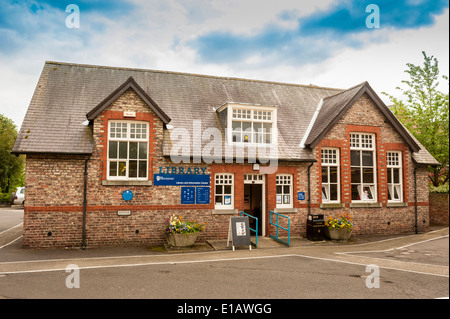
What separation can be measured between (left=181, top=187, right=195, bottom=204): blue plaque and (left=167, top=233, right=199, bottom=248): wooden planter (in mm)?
1571

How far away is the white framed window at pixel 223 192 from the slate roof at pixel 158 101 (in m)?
2.55

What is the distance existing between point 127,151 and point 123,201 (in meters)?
2.08

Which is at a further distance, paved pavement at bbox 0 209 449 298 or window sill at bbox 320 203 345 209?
window sill at bbox 320 203 345 209

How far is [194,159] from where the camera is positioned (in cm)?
1363

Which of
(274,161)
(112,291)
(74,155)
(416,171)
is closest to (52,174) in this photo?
(74,155)

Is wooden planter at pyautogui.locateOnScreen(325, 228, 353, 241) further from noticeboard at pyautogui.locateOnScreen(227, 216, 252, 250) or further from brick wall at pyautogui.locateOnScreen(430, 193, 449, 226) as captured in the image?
brick wall at pyautogui.locateOnScreen(430, 193, 449, 226)

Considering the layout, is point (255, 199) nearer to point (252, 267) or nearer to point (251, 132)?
point (251, 132)

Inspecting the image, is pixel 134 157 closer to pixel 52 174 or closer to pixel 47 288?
pixel 52 174

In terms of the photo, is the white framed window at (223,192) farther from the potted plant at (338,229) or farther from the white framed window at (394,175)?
the white framed window at (394,175)

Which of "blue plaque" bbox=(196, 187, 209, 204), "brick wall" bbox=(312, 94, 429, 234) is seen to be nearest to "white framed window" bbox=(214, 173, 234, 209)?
"blue plaque" bbox=(196, 187, 209, 204)

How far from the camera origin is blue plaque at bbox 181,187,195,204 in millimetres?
13516

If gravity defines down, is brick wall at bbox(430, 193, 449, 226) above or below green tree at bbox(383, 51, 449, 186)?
below

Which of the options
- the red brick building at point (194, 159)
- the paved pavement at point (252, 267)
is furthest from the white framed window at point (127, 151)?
the paved pavement at point (252, 267)

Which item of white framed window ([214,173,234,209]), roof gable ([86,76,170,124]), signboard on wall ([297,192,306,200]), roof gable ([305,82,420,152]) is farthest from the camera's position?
roof gable ([305,82,420,152])
